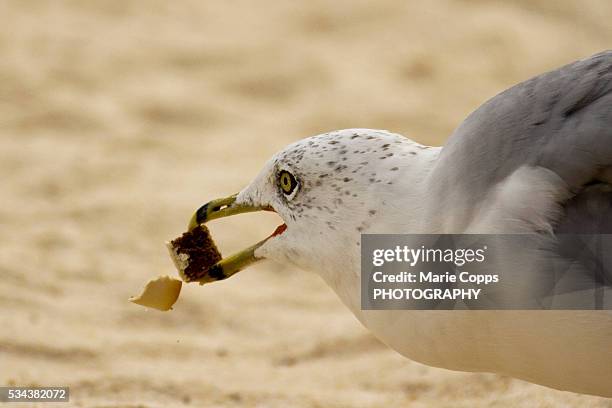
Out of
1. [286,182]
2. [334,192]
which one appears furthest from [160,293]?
[334,192]

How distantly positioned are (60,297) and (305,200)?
6.89ft

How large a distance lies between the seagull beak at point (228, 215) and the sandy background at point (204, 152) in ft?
2.32

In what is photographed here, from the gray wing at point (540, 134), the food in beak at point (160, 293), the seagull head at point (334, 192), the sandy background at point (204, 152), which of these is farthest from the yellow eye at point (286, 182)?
the sandy background at point (204, 152)

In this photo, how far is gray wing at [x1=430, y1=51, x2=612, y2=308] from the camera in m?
2.28

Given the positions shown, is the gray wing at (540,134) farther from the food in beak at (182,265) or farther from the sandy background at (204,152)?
the sandy background at (204,152)

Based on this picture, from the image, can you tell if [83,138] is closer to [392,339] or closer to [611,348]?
[392,339]

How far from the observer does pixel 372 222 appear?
2580mm

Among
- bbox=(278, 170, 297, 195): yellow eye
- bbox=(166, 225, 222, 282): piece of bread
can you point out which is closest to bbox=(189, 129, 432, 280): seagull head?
bbox=(278, 170, 297, 195): yellow eye

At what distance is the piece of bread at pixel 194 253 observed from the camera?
3158 millimetres

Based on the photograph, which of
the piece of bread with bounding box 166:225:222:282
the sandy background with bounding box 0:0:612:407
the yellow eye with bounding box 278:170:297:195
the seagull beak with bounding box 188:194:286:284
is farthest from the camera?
the sandy background with bounding box 0:0:612:407

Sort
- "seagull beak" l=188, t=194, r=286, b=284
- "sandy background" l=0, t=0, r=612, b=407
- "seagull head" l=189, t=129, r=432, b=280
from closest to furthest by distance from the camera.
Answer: "seagull head" l=189, t=129, r=432, b=280 < "seagull beak" l=188, t=194, r=286, b=284 < "sandy background" l=0, t=0, r=612, b=407

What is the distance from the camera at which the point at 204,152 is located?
6.02 meters

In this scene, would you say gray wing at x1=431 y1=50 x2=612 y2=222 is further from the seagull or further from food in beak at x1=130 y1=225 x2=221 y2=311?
food in beak at x1=130 y1=225 x2=221 y2=311

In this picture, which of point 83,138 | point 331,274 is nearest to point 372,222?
point 331,274
